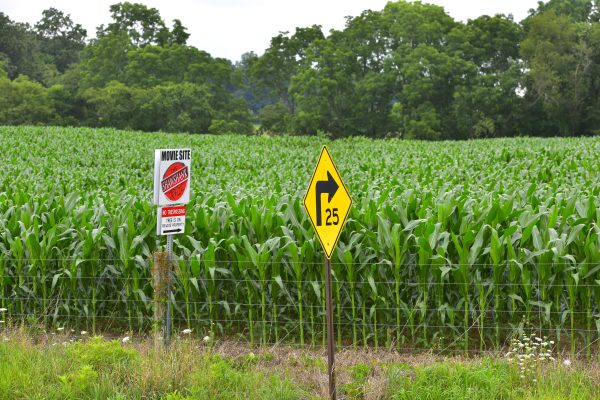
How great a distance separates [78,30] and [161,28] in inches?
1210

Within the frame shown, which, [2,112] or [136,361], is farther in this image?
[2,112]

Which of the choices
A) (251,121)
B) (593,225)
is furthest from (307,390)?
(251,121)

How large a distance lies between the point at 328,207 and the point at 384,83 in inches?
2203

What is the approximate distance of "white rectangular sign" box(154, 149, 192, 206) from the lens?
20.0ft

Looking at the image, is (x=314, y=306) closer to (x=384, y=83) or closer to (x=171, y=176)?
(x=171, y=176)

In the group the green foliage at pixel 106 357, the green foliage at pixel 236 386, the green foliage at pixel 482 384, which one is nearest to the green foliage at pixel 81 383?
the green foliage at pixel 106 357

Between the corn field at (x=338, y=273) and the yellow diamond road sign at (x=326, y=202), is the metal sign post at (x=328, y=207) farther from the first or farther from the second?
the corn field at (x=338, y=273)

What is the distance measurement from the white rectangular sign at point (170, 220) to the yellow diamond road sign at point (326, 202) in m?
1.78

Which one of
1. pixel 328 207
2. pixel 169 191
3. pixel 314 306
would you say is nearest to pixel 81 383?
pixel 169 191

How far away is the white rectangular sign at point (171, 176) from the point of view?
6.09 m

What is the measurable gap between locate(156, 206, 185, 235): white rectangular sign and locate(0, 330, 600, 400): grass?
3.34 ft

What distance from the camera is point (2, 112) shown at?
60.9 meters

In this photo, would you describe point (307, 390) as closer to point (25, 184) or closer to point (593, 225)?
point (593, 225)

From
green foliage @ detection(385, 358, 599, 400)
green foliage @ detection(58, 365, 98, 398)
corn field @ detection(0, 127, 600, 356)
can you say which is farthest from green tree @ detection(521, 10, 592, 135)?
green foliage @ detection(58, 365, 98, 398)
